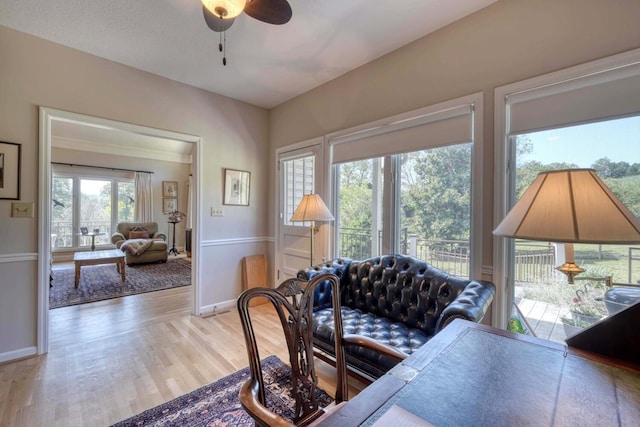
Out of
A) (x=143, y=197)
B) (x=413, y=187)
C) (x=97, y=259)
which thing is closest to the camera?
(x=413, y=187)

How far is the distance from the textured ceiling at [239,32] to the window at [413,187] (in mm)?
686

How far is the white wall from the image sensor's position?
2295 millimetres

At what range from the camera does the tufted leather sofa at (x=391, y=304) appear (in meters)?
1.66

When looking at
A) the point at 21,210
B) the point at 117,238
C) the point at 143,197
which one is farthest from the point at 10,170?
the point at 143,197

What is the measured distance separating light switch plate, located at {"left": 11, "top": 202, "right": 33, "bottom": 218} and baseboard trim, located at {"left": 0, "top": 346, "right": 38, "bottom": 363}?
1.16 metres

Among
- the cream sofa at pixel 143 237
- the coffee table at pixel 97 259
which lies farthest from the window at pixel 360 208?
the cream sofa at pixel 143 237

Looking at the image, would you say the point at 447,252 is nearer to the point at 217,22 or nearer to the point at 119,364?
the point at 217,22

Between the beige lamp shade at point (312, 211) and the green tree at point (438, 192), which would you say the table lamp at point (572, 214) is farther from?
the beige lamp shade at point (312, 211)

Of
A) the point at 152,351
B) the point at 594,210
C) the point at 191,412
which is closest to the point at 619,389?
the point at 594,210

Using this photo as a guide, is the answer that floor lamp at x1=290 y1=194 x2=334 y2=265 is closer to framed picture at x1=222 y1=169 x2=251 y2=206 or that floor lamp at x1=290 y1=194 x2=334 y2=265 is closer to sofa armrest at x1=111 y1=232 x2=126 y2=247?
framed picture at x1=222 y1=169 x2=251 y2=206

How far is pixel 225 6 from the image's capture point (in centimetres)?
133

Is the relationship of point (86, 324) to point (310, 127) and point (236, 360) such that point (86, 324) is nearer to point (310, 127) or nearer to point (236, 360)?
point (236, 360)

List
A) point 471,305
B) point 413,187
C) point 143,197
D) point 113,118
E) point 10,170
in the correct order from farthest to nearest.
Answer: point 143,197 → point 113,118 → point 413,187 → point 10,170 → point 471,305

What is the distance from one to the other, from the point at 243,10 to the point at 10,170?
8.04 feet
